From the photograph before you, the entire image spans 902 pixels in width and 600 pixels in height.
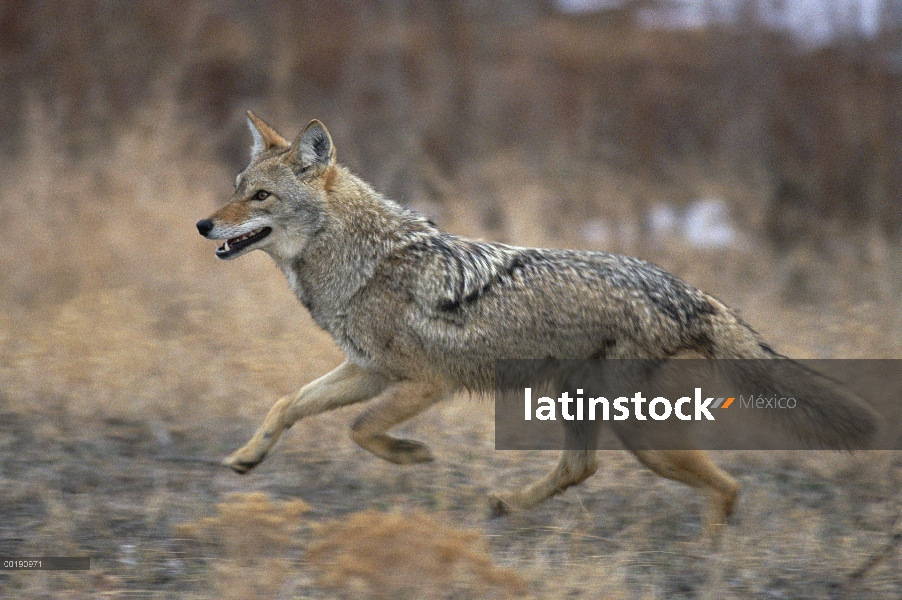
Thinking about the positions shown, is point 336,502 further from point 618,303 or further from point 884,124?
point 884,124

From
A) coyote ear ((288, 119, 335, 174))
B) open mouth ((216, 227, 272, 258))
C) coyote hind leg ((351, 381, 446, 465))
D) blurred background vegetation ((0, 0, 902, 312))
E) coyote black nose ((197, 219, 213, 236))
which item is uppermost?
blurred background vegetation ((0, 0, 902, 312))

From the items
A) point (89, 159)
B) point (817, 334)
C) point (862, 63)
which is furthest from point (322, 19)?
point (817, 334)

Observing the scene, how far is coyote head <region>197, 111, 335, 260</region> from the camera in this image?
Result: 16.7 feet

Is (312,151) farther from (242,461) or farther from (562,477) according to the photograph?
(562,477)

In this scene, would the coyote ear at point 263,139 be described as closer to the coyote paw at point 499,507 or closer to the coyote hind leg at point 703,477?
the coyote paw at point 499,507


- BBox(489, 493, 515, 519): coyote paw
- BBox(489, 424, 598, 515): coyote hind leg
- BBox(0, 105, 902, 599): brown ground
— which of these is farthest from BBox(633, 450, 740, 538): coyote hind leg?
BBox(489, 493, 515, 519): coyote paw

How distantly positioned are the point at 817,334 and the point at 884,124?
5124 mm

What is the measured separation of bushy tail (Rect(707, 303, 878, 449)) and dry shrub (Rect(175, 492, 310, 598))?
7.50 ft

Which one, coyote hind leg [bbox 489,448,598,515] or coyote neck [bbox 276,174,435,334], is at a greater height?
coyote neck [bbox 276,174,435,334]

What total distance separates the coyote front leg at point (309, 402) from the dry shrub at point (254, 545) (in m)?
0.58

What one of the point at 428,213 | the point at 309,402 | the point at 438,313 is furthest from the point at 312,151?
the point at 428,213

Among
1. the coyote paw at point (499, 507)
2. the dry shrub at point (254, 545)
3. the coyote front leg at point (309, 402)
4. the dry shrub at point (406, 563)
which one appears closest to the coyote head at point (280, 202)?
the coyote front leg at point (309, 402)

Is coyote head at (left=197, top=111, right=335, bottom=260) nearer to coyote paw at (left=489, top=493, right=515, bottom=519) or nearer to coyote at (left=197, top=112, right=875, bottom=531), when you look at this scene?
coyote at (left=197, top=112, right=875, bottom=531)

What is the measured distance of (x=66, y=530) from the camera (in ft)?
14.9
